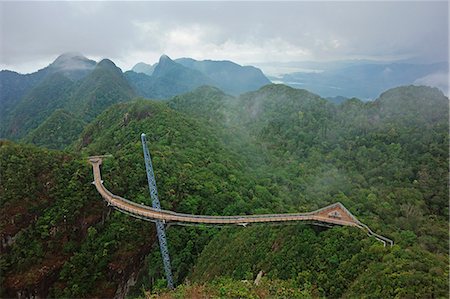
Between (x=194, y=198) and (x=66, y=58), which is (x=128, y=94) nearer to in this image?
(x=66, y=58)

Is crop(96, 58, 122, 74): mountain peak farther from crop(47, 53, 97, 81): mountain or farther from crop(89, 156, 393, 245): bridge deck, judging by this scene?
crop(89, 156, 393, 245): bridge deck

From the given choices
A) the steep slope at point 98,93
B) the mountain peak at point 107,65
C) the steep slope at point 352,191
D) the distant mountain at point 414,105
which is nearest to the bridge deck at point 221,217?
the steep slope at point 352,191

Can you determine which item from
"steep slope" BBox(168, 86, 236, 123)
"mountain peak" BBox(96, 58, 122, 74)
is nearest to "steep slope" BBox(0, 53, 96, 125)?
"mountain peak" BBox(96, 58, 122, 74)

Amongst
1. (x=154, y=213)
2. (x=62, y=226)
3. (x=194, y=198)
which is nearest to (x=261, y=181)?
(x=194, y=198)

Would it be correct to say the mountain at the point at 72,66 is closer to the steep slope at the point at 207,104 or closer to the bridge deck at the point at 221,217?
the steep slope at the point at 207,104

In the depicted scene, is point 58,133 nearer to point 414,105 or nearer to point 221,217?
point 221,217

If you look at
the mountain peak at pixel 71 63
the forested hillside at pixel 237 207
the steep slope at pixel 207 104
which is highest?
the mountain peak at pixel 71 63
